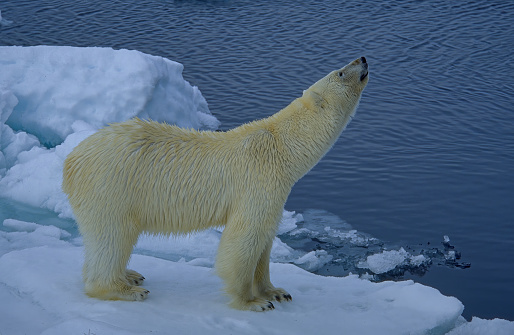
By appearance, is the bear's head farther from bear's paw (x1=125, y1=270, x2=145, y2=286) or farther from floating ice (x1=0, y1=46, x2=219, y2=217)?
floating ice (x1=0, y1=46, x2=219, y2=217)

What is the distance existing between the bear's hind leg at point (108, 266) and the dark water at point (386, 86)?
3.96 m

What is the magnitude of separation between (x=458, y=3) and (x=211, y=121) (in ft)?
26.4

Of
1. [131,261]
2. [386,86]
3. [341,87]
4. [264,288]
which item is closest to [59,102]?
[131,261]

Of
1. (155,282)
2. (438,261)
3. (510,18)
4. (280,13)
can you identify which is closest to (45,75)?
(155,282)

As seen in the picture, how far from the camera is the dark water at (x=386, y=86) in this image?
8844 mm

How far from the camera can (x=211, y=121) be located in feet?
37.1

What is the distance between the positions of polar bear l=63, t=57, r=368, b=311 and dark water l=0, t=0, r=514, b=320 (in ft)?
10.8

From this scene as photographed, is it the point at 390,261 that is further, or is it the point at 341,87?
the point at 390,261

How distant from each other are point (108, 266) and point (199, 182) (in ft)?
2.84

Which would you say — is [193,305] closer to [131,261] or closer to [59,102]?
[131,261]

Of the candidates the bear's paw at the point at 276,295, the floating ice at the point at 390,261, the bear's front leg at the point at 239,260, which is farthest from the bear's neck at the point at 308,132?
the floating ice at the point at 390,261

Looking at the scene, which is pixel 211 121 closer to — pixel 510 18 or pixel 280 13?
pixel 280 13

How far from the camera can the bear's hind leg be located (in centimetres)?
475

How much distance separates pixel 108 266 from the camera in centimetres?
479
